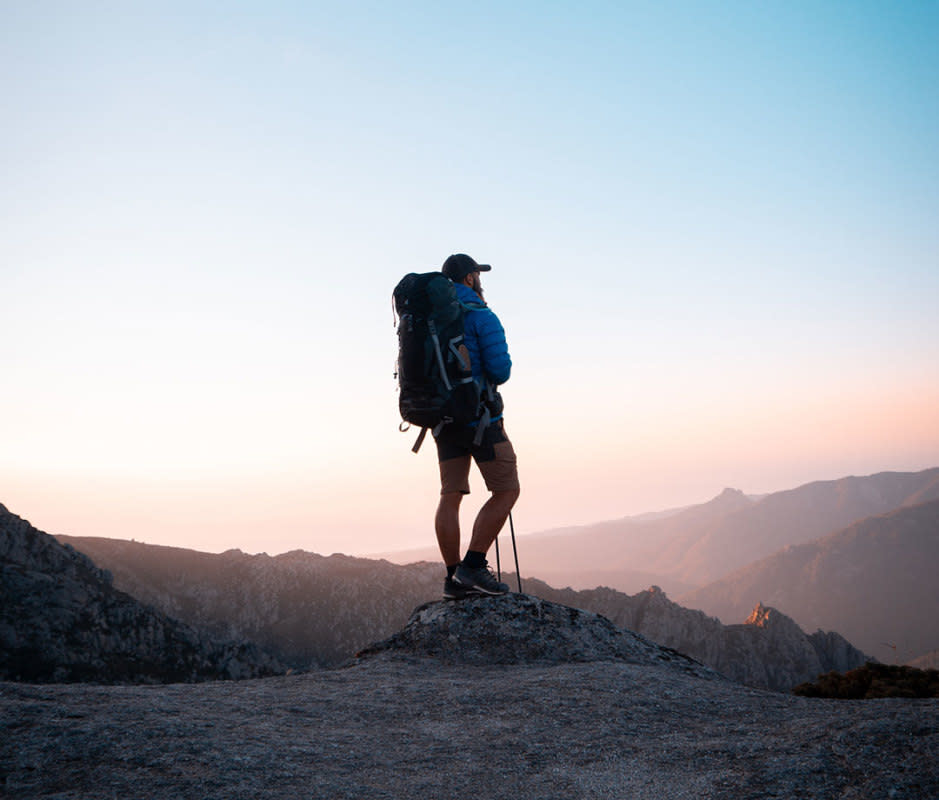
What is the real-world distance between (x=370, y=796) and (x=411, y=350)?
4.36 m

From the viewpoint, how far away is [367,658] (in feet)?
23.4

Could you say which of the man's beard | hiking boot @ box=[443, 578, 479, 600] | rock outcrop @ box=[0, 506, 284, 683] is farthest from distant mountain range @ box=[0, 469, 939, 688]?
the man's beard

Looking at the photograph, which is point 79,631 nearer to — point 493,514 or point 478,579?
point 478,579

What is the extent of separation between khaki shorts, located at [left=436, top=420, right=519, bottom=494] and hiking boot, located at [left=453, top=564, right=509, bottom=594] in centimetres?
95

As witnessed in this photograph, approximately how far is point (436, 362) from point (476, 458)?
1.16m

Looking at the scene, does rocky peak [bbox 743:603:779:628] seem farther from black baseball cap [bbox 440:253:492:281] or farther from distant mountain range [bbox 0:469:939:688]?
black baseball cap [bbox 440:253:492:281]

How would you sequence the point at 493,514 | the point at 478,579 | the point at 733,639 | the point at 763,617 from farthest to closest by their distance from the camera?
1. the point at 763,617
2. the point at 733,639
3. the point at 478,579
4. the point at 493,514

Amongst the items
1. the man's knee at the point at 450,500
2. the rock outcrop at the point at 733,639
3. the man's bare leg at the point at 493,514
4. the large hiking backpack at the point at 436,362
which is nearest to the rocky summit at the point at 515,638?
the man's bare leg at the point at 493,514

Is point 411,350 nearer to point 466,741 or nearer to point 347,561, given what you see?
point 466,741

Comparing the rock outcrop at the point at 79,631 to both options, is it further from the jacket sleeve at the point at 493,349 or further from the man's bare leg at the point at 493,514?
the jacket sleeve at the point at 493,349

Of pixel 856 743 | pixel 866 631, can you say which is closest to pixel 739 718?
pixel 856 743

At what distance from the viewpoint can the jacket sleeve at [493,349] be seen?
685 centimetres

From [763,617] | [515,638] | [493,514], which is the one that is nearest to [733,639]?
[763,617]

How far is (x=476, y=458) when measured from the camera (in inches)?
277
